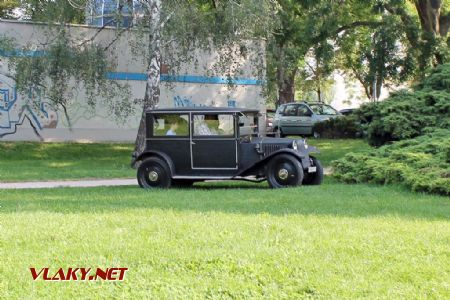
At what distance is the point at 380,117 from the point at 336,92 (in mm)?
71704

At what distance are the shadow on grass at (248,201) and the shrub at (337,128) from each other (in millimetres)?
16554

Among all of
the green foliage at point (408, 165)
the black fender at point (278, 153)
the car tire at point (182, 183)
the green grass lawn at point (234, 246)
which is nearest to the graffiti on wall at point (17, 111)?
the car tire at point (182, 183)

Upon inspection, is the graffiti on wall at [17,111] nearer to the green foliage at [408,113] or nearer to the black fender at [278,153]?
the green foliage at [408,113]

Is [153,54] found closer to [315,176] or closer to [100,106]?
[315,176]

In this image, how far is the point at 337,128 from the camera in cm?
2989

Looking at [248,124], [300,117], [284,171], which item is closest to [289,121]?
[300,117]

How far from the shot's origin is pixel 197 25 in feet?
63.9

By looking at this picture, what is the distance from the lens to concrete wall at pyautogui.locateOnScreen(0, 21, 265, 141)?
2375cm

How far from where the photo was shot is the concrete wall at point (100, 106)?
23.8 metres

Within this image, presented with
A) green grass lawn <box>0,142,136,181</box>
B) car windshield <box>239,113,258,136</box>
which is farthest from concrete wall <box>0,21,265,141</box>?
car windshield <box>239,113,258,136</box>

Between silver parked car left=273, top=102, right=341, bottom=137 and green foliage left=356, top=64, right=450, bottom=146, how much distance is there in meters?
15.0

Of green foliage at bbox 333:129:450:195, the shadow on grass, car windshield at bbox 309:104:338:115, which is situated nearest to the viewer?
the shadow on grass

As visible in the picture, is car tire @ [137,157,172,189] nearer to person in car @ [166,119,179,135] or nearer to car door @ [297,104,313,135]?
person in car @ [166,119,179,135]

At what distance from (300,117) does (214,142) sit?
20.1 metres
